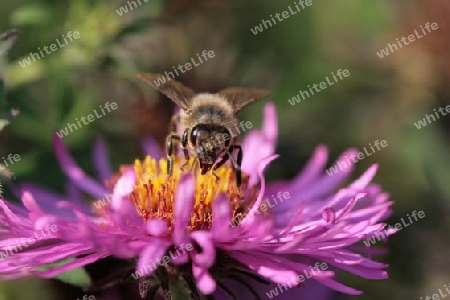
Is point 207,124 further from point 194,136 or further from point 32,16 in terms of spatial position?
point 32,16

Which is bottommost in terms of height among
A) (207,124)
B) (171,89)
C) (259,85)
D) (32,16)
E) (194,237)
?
(194,237)

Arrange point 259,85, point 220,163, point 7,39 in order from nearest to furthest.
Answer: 1. point 7,39
2. point 220,163
3. point 259,85

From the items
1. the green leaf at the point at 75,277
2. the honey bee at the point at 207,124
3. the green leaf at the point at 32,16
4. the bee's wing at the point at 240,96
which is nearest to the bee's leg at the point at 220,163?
the honey bee at the point at 207,124

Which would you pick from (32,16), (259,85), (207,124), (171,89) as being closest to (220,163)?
(207,124)

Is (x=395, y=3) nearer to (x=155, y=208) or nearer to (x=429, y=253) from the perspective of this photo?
(x=429, y=253)

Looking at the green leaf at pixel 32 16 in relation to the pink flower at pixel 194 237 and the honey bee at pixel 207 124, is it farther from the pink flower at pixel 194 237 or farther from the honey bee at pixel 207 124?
the pink flower at pixel 194 237

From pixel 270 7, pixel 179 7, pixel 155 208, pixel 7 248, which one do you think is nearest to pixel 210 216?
pixel 155 208
